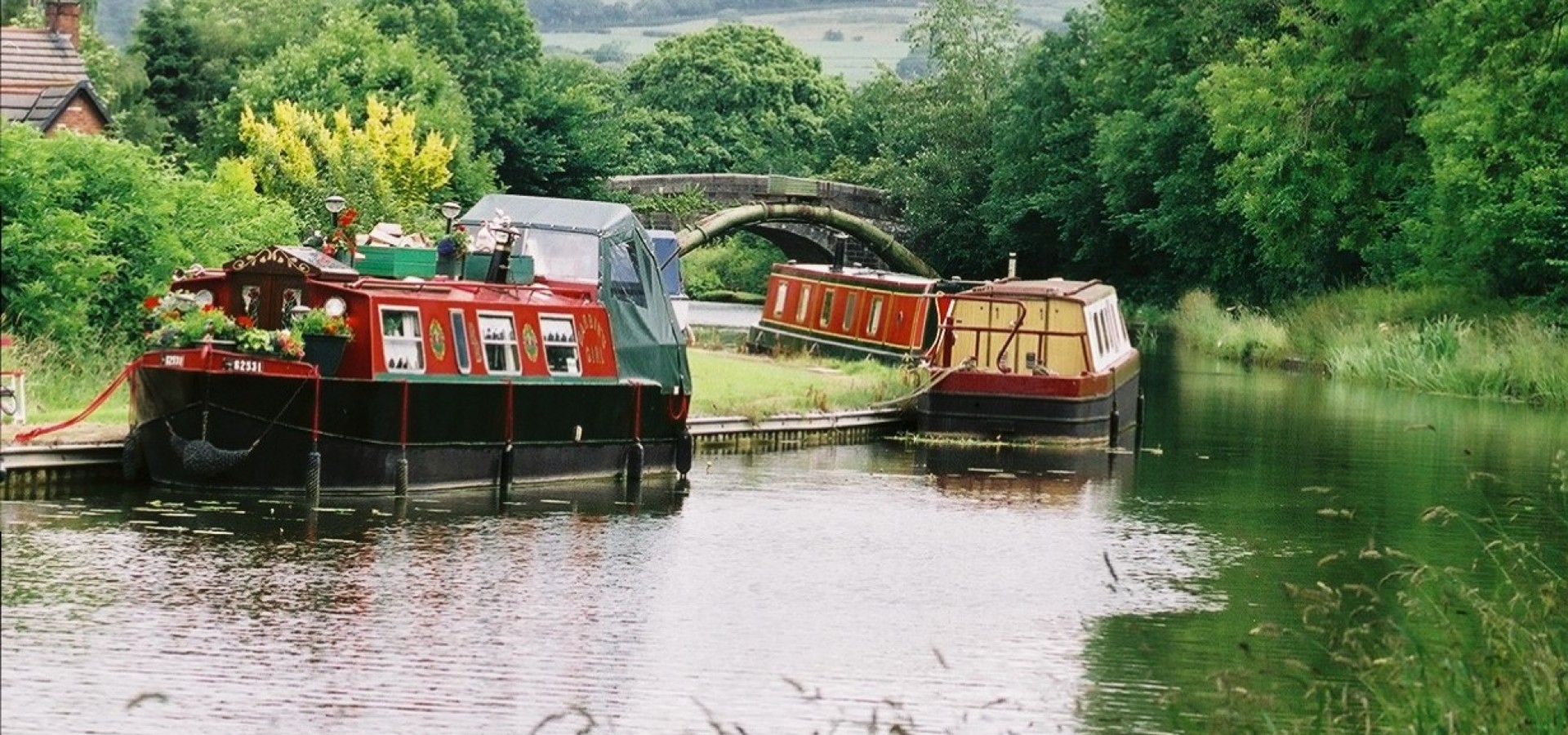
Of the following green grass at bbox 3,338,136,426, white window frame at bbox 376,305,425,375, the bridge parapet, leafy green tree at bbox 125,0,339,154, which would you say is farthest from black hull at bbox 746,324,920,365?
the bridge parapet

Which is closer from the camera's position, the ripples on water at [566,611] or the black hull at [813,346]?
the ripples on water at [566,611]

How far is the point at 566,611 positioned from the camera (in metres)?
17.2

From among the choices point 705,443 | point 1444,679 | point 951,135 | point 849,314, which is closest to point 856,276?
point 849,314

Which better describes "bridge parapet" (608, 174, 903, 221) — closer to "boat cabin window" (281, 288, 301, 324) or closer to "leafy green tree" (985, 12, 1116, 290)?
"leafy green tree" (985, 12, 1116, 290)

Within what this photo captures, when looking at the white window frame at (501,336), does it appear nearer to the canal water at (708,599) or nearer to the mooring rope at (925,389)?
the canal water at (708,599)

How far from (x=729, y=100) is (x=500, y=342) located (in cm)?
9444

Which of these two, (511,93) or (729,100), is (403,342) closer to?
(511,93)

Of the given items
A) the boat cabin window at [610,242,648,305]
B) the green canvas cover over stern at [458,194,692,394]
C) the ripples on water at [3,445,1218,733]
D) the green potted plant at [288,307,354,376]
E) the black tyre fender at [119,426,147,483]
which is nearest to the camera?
the ripples on water at [3,445,1218,733]

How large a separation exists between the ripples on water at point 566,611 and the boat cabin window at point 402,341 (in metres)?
1.24

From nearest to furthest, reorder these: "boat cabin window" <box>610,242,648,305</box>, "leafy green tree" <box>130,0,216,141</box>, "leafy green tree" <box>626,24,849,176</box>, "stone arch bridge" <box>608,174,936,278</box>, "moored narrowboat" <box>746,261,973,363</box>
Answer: "boat cabin window" <box>610,242,648,305</box> < "moored narrowboat" <box>746,261,973,363</box> < "leafy green tree" <box>130,0,216,141</box> < "stone arch bridge" <box>608,174,936,278</box> < "leafy green tree" <box>626,24,849,176</box>

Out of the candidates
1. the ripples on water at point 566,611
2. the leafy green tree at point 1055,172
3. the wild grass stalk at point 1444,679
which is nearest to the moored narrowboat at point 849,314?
the ripples on water at point 566,611

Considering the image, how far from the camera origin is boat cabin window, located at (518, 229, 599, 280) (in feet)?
85.4

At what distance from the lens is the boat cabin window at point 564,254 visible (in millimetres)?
26031

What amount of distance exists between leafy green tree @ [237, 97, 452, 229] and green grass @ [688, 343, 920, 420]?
6.20 meters
